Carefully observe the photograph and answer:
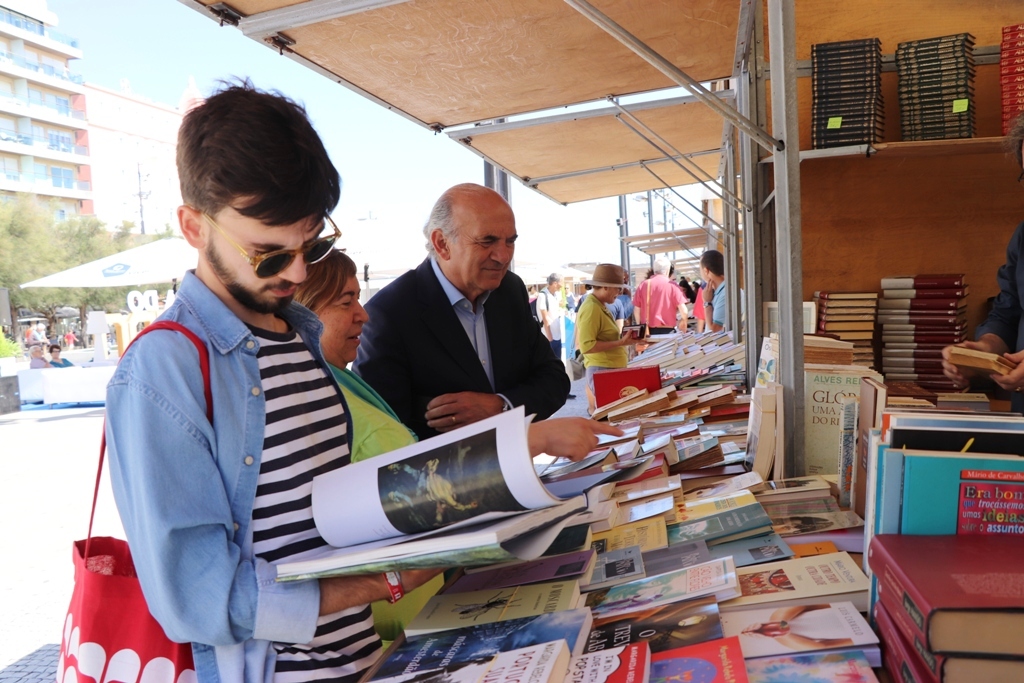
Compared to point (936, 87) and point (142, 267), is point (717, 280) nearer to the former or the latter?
point (936, 87)

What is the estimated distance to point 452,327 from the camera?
7.48 ft

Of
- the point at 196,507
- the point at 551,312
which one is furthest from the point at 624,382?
the point at 551,312

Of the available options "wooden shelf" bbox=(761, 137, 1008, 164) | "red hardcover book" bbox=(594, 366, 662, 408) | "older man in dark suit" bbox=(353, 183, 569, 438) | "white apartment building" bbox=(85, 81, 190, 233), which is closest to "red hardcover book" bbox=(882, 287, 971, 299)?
"wooden shelf" bbox=(761, 137, 1008, 164)

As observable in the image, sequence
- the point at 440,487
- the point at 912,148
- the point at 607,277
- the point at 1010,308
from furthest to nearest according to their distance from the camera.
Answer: the point at 607,277 → the point at 912,148 → the point at 1010,308 → the point at 440,487

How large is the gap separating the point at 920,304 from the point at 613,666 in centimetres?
286

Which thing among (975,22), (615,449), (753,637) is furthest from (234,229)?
(975,22)

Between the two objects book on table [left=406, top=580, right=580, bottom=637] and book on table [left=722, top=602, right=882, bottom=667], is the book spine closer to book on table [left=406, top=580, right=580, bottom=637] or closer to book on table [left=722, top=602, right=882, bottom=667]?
book on table [left=722, top=602, right=882, bottom=667]

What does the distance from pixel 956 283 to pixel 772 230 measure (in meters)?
0.77

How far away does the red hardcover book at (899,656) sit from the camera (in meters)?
0.76

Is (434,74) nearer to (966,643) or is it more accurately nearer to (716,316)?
(966,643)

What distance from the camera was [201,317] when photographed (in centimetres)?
99

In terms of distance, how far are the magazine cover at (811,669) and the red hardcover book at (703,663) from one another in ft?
0.12

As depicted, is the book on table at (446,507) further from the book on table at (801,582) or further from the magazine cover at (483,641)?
the book on table at (801,582)

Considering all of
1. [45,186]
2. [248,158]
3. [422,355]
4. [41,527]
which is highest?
[45,186]
